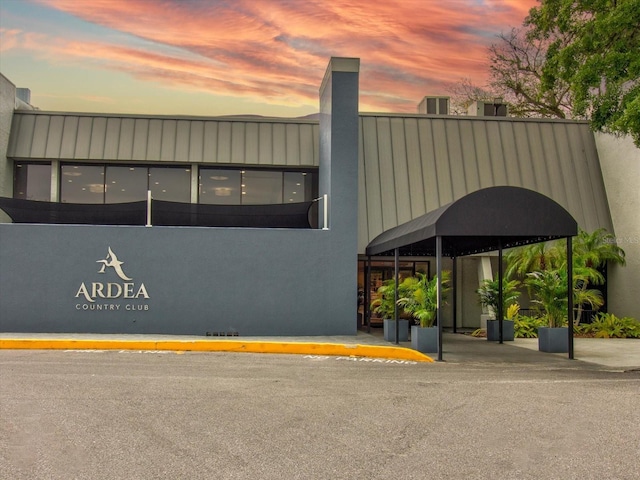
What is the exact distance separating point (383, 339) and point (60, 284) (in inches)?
336

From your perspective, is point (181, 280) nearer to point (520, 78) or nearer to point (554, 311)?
point (554, 311)

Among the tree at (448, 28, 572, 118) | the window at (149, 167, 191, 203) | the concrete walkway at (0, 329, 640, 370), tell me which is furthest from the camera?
the tree at (448, 28, 572, 118)

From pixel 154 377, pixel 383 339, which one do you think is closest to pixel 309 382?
pixel 154 377

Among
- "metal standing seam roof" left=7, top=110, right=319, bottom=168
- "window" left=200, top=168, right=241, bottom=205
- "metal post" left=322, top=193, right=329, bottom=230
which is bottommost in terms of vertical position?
"metal post" left=322, top=193, right=329, bottom=230

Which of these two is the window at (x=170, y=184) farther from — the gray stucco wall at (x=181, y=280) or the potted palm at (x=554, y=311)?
the potted palm at (x=554, y=311)

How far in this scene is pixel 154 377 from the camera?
11.0m

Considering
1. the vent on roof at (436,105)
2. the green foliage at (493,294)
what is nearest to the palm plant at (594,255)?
the green foliage at (493,294)

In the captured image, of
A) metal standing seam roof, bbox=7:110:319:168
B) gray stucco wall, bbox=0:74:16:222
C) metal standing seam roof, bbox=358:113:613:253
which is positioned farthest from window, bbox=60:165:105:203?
metal standing seam roof, bbox=358:113:613:253

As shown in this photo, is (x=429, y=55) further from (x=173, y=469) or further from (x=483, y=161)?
(x=173, y=469)

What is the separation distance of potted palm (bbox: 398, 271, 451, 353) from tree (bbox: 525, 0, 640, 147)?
17.8 ft

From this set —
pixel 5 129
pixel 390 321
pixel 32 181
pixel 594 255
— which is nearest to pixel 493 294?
pixel 390 321

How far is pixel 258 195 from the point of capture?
76.8 ft

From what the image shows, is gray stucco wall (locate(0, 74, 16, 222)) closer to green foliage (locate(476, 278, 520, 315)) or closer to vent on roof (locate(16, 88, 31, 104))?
vent on roof (locate(16, 88, 31, 104))

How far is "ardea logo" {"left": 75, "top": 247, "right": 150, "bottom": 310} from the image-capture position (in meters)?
18.1
